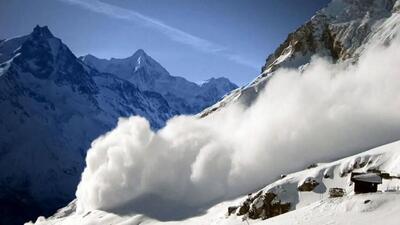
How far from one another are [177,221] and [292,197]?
41.1 meters

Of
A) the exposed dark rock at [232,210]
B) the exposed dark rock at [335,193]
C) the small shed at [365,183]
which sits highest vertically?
the exposed dark rock at [232,210]

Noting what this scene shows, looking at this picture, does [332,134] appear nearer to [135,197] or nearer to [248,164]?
[248,164]

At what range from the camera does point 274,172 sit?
163 m

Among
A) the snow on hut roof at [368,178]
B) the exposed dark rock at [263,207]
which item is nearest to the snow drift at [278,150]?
the exposed dark rock at [263,207]

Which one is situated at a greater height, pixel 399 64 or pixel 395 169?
pixel 399 64

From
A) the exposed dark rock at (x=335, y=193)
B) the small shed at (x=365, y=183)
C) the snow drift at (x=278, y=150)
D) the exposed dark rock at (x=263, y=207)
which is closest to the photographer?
the small shed at (x=365, y=183)

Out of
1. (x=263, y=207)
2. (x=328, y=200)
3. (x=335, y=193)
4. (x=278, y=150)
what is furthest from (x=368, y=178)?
(x=278, y=150)

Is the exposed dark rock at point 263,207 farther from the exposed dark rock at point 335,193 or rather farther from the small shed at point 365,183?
the small shed at point 365,183

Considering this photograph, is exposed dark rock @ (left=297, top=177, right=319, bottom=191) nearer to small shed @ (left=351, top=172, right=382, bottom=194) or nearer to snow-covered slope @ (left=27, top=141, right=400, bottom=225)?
snow-covered slope @ (left=27, top=141, right=400, bottom=225)

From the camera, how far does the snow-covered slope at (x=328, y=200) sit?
53375 millimetres

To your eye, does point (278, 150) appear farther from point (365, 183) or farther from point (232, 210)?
point (365, 183)

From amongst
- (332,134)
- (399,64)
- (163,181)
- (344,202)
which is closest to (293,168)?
(332,134)

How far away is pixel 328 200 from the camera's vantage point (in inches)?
2362

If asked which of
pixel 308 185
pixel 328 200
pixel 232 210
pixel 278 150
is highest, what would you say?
pixel 278 150
